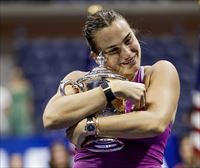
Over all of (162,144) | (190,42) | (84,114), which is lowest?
(190,42)

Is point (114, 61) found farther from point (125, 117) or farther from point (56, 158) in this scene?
point (56, 158)

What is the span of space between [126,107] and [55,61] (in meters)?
8.16

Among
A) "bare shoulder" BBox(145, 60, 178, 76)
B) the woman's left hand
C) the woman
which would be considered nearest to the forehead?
the woman

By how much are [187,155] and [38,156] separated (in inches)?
54.5

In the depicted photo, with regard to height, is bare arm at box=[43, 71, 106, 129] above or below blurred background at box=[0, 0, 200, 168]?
above

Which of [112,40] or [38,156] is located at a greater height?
[112,40]

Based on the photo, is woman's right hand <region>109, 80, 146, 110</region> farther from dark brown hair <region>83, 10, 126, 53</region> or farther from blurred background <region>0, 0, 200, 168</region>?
blurred background <region>0, 0, 200, 168</region>

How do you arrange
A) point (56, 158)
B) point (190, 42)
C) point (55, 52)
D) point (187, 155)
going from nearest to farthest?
point (56, 158)
point (187, 155)
point (55, 52)
point (190, 42)

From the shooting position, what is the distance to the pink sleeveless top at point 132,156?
272cm

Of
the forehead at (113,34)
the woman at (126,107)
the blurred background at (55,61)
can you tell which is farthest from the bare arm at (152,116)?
the blurred background at (55,61)

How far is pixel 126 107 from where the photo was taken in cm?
277

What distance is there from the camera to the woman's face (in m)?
2.75

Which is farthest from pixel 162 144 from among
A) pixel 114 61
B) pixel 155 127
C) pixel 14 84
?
pixel 14 84

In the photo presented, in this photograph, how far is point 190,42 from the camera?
13.0 meters
